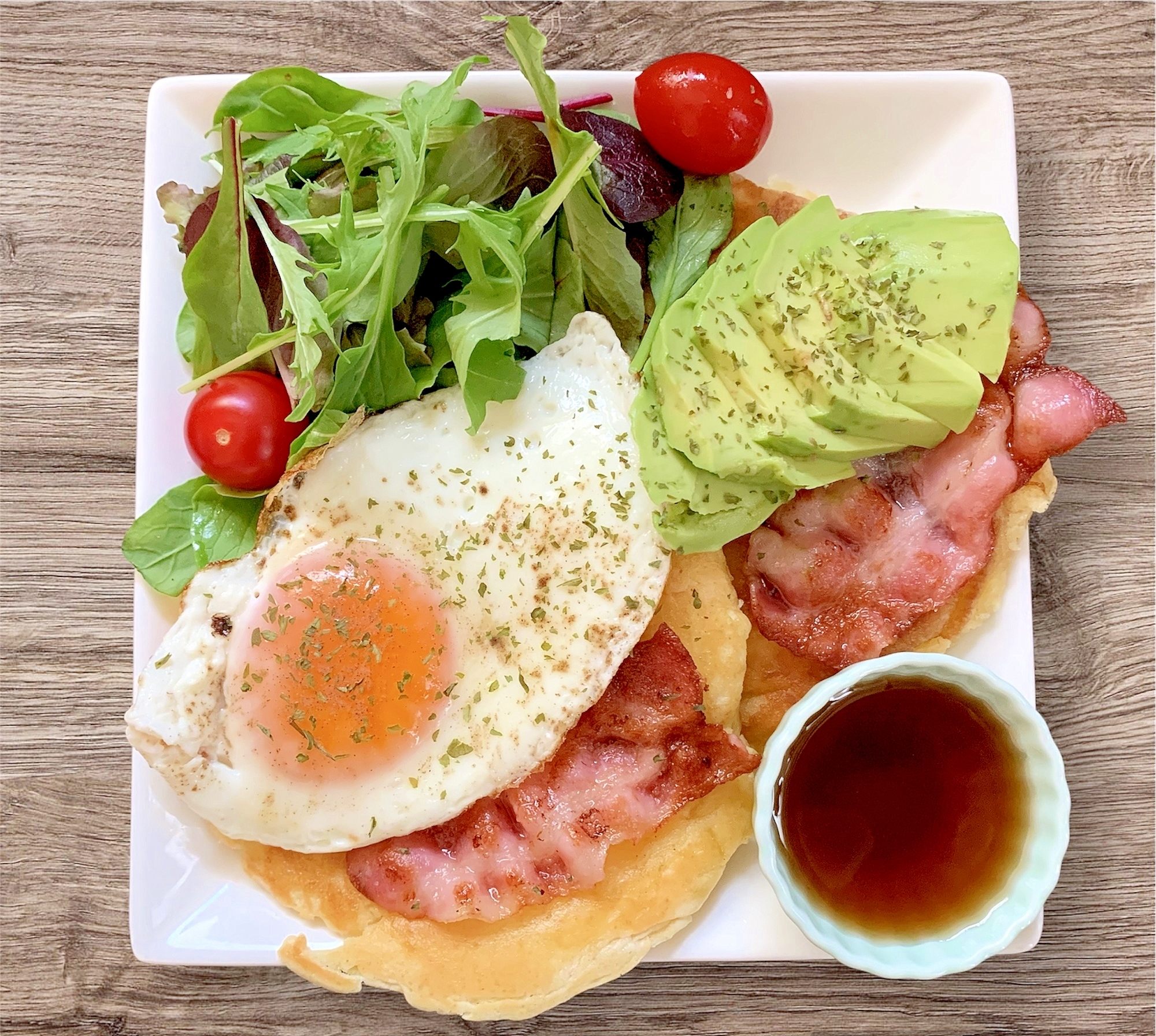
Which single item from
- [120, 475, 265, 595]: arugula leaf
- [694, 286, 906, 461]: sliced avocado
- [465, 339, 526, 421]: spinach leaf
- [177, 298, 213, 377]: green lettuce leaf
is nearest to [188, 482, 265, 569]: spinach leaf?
[120, 475, 265, 595]: arugula leaf

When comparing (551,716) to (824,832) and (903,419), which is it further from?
(903,419)

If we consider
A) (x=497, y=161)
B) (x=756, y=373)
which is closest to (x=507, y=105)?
(x=497, y=161)

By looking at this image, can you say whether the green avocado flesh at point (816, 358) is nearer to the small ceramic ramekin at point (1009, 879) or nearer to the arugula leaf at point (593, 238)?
the arugula leaf at point (593, 238)

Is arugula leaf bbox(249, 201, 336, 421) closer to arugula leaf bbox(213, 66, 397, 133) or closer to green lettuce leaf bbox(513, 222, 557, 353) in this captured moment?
arugula leaf bbox(213, 66, 397, 133)

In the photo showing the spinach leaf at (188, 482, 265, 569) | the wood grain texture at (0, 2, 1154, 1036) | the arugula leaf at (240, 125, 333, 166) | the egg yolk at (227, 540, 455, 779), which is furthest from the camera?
the wood grain texture at (0, 2, 1154, 1036)

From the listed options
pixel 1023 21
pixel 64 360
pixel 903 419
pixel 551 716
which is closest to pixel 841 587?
pixel 903 419

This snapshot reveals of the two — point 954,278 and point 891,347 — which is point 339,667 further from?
point 954,278
